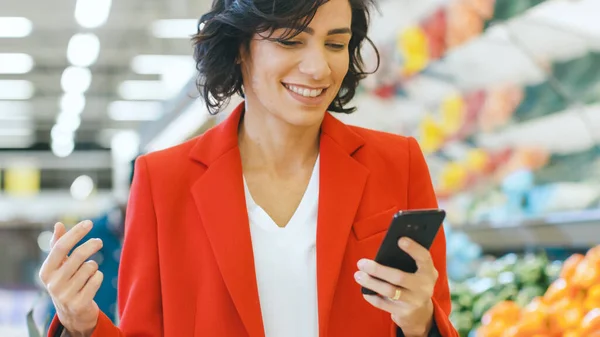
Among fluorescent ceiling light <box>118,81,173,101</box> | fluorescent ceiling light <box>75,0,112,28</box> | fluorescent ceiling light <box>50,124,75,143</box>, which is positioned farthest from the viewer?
fluorescent ceiling light <box>50,124,75,143</box>

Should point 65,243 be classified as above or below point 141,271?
above

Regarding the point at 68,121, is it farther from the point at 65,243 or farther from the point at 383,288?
the point at 383,288

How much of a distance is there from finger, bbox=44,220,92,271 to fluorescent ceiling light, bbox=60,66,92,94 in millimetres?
16616

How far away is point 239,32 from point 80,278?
0.61 metres

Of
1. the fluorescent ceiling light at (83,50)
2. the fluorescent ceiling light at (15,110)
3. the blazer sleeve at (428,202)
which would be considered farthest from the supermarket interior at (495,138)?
the fluorescent ceiling light at (15,110)

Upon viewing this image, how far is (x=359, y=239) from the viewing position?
5.50 feet

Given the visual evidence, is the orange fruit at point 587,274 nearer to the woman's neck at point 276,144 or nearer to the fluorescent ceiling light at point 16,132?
the woman's neck at point 276,144

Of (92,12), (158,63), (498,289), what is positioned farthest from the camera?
(158,63)

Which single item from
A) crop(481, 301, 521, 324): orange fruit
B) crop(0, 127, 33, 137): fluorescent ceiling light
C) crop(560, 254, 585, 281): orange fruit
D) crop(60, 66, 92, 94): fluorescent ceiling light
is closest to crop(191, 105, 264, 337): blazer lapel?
crop(481, 301, 521, 324): orange fruit

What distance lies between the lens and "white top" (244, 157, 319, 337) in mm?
1639

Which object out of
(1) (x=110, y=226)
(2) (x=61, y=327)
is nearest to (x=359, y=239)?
(2) (x=61, y=327)

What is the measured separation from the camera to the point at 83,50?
15.5m

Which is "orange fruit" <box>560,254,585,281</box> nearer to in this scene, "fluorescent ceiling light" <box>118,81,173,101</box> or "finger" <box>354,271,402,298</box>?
"finger" <box>354,271,402,298</box>

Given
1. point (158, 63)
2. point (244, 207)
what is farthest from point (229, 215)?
point (158, 63)
